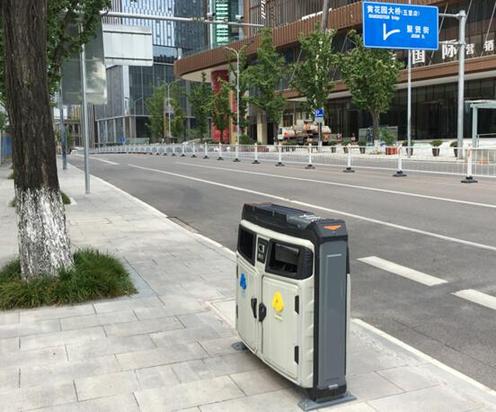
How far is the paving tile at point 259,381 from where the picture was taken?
390cm

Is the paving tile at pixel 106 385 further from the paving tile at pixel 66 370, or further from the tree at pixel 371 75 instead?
the tree at pixel 371 75

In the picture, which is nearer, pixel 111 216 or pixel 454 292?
pixel 454 292

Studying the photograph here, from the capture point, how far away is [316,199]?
14984 millimetres

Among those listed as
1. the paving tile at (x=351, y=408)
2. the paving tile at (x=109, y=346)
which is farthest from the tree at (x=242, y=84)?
the paving tile at (x=351, y=408)

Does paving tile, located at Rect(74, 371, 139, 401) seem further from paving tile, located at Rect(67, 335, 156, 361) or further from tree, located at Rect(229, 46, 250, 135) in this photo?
tree, located at Rect(229, 46, 250, 135)

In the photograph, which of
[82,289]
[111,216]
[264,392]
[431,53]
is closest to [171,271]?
[82,289]

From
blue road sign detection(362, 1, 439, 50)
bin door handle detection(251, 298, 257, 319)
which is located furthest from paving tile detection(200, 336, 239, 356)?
blue road sign detection(362, 1, 439, 50)

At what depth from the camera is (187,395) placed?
12.5 ft

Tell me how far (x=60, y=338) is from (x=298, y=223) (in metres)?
2.47

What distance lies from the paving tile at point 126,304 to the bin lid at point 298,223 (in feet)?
6.84

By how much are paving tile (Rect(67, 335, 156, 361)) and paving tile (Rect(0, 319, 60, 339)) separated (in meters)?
0.51

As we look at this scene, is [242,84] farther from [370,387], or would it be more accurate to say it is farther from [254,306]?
[370,387]

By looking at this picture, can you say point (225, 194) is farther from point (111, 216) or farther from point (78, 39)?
point (78, 39)

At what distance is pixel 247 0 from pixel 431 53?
107ft
